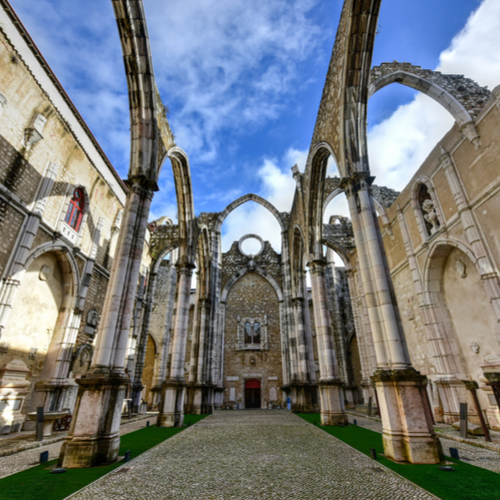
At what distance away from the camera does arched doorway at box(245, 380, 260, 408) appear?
18933 mm

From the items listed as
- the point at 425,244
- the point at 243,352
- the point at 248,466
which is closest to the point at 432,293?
the point at 425,244

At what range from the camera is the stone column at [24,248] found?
7.61 metres

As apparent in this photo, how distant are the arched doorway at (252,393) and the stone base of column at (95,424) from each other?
16.0 m

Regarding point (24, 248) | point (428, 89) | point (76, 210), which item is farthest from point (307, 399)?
point (428, 89)

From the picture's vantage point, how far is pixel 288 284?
1616 cm

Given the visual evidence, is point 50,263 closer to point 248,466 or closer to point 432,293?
point 248,466

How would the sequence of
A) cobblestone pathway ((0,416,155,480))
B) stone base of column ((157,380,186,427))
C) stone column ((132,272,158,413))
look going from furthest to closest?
1. stone column ((132,272,158,413))
2. stone base of column ((157,380,186,427))
3. cobblestone pathway ((0,416,155,480))

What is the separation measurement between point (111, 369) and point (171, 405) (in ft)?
15.2

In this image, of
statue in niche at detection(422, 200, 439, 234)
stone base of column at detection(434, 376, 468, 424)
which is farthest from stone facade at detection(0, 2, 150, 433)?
statue in niche at detection(422, 200, 439, 234)

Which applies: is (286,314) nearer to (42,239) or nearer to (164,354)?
(164,354)

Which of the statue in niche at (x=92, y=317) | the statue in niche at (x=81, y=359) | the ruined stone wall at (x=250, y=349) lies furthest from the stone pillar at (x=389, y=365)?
the ruined stone wall at (x=250, y=349)

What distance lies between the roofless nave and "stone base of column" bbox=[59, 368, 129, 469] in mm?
22

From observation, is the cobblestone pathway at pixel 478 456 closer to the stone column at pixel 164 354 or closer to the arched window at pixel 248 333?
the stone column at pixel 164 354

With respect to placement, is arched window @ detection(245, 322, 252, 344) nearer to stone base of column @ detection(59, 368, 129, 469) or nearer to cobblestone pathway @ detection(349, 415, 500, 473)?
cobblestone pathway @ detection(349, 415, 500, 473)
